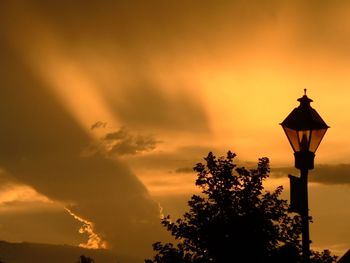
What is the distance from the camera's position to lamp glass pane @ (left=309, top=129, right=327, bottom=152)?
15.4 metres

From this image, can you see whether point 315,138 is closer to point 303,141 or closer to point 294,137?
point 303,141

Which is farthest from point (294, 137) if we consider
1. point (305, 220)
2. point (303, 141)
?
point (305, 220)

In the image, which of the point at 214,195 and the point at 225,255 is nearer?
the point at 225,255

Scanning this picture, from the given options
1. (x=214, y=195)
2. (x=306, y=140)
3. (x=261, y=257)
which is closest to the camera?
(x=306, y=140)

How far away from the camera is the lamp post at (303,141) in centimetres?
1534

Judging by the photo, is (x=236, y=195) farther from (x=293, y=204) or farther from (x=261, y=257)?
(x=293, y=204)

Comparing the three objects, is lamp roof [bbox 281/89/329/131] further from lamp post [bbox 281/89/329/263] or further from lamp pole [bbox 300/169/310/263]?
lamp pole [bbox 300/169/310/263]

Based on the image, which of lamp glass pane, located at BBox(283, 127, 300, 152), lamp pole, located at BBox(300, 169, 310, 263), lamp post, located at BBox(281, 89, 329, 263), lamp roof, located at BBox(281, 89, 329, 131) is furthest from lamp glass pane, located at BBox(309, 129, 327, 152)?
lamp pole, located at BBox(300, 169, 310, 263)

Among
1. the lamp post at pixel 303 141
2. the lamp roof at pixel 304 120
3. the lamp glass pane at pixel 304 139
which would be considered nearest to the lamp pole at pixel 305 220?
the lamp post at pixel 303 141

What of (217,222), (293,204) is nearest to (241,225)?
(217,222)

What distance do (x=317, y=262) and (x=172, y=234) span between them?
5.10 m

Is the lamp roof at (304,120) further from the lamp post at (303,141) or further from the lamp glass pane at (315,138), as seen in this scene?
the lamp glass pane at (315,138)

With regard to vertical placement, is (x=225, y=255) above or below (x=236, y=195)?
below

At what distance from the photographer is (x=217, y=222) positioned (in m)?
26.2
